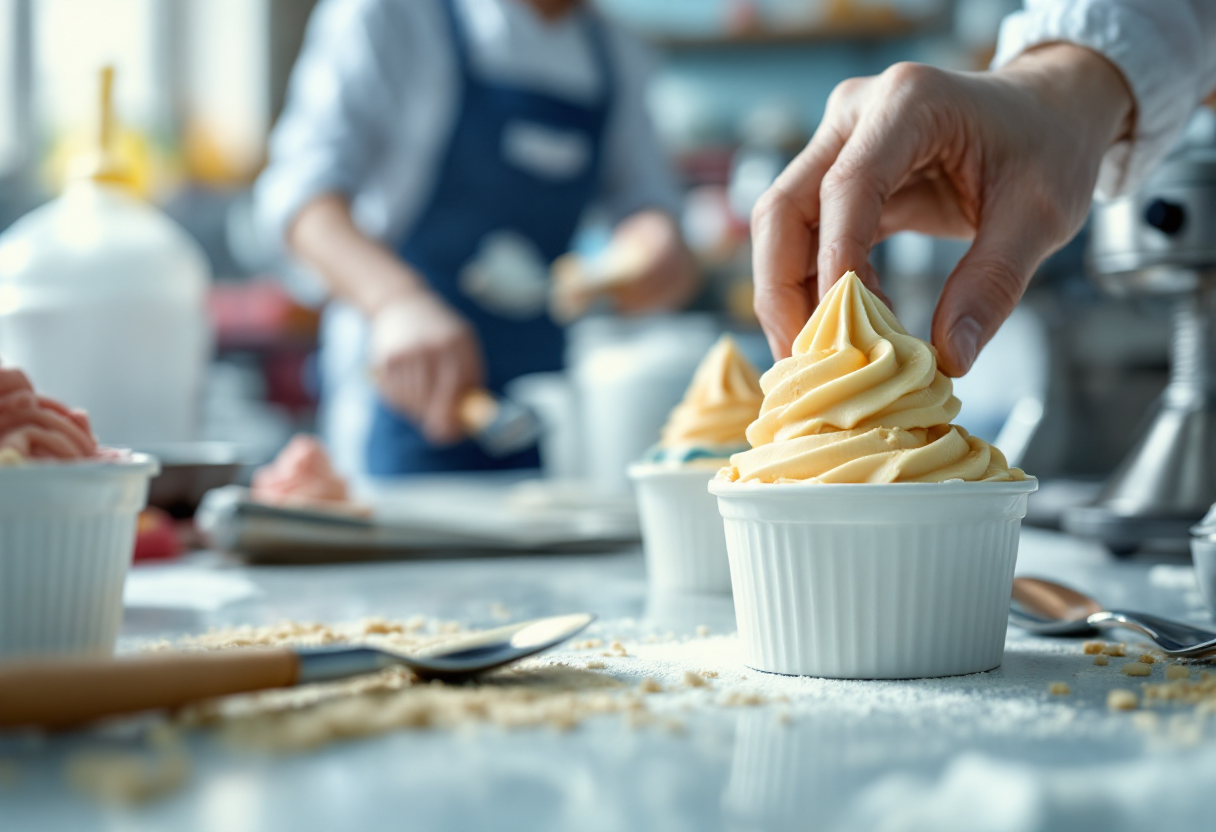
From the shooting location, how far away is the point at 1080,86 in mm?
1035

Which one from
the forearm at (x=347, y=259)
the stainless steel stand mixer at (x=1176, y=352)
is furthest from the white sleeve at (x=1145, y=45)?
the forearm at (x=347, y=259)

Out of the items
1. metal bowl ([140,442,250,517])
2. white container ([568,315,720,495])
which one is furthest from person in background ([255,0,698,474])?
metal bowl ([140,442,250,517])

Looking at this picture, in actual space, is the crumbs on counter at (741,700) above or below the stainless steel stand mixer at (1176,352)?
below

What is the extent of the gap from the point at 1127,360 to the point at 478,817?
176cm

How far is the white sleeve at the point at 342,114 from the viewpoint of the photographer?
2480 millimetres

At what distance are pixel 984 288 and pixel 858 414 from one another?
0.17 m

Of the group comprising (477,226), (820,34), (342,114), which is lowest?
(477,226)

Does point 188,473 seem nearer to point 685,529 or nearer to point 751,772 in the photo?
point 685,529

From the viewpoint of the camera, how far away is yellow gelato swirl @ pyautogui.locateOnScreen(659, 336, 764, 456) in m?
1.27

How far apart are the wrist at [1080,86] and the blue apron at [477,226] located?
176cm

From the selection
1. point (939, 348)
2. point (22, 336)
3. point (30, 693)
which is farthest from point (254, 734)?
point (22, 336)

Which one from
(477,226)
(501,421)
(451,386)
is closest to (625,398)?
(501,421)

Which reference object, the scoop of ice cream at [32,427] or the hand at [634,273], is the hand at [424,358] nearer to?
the hand at [634,273]

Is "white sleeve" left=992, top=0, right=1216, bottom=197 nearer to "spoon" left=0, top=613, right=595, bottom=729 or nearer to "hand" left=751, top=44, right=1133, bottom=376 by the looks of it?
"hand" left=751, top=44, right=1133, bottom=376
